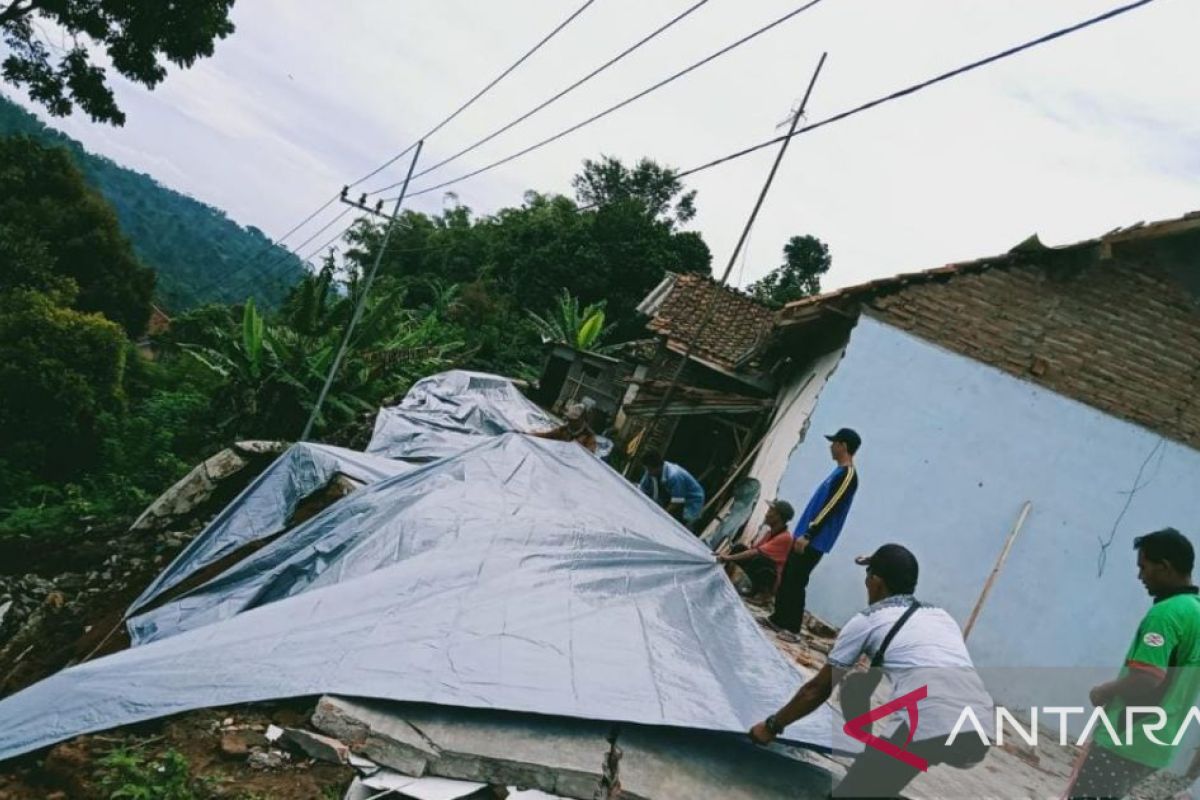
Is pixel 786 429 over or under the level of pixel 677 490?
over

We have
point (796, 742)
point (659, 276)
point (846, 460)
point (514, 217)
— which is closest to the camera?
point (796, 742)

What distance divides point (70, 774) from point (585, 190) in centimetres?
A: 3729

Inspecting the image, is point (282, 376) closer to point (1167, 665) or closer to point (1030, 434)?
point (1030, 434)

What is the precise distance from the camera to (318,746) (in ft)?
7.72

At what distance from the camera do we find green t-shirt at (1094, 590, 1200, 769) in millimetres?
2391

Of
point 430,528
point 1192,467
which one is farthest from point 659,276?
point 430,528

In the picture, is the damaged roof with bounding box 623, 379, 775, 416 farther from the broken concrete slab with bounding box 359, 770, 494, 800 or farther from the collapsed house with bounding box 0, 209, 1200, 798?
the broken concrete slab with bounding box 359, 770, 494, 800

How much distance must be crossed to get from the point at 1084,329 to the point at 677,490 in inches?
169

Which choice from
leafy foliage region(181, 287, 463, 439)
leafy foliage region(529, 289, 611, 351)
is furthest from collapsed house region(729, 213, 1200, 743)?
leafy foliage region(529, 289, 611, 351)

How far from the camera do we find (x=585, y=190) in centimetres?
3709

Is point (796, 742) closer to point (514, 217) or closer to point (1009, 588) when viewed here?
point (1009, 588)

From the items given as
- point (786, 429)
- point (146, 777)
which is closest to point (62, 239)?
point (786, 429)

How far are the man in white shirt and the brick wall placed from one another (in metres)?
4.81

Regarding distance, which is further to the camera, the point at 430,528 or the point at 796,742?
the point at 430,528
